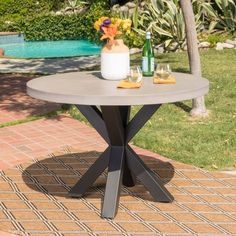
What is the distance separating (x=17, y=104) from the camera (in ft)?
33.0

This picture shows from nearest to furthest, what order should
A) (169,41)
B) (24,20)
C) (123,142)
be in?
1. (123,142)
2. (169,41)
3. (24,20)

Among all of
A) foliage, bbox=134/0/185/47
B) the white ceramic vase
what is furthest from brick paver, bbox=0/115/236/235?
foliage, bbox=134/0/185/47

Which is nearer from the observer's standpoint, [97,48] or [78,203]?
[78,203]

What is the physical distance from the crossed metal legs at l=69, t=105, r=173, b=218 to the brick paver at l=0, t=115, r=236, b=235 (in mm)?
110

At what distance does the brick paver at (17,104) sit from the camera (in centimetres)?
921

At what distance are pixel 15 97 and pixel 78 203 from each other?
5.61 meters

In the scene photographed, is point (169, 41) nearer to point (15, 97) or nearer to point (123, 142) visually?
point (15, 97)

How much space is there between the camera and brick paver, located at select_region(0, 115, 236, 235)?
4.77 meters

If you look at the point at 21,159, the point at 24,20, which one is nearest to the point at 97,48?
the point at 24,20

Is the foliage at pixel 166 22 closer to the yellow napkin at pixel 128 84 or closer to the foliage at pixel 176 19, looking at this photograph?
the foliage at pixel 176 19

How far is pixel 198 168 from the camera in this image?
6.32m

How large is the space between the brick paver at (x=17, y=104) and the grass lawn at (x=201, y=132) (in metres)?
0.74

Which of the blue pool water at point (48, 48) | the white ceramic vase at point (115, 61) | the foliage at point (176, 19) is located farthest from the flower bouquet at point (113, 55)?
the blue pool water at point (48, 48)

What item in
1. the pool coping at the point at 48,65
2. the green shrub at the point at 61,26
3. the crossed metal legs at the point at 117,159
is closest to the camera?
the crossed metal legs at the point at 117,159
